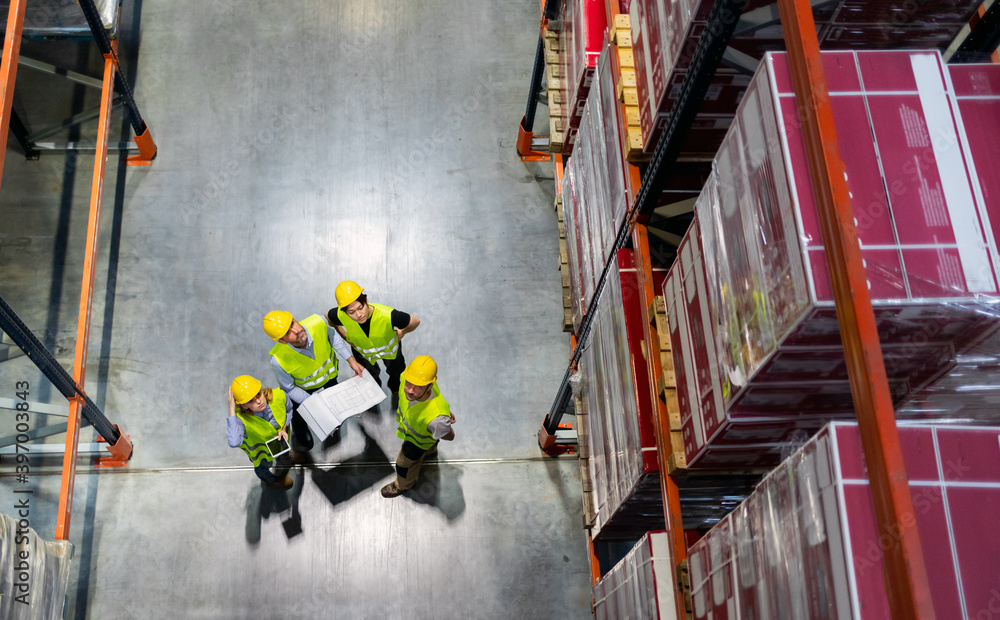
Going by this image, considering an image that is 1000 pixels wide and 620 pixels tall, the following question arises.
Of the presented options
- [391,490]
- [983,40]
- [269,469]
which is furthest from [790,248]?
[269,469]

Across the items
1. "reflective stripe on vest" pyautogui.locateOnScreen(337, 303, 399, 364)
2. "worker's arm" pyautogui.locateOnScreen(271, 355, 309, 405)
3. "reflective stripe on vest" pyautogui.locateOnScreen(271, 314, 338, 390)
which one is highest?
"reflective stripe on vest" pyautogui.locateOnScreen(337, 303, 399, 364)

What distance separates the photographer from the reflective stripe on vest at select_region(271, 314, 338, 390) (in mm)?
6496

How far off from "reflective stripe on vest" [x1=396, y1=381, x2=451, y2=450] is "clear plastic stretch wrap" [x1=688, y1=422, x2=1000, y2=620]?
329 cm

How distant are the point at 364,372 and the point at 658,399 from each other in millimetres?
3201

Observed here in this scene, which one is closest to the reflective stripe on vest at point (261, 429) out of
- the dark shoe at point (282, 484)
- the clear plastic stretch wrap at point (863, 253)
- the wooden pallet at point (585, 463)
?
the dark shoe at point (282, 484)

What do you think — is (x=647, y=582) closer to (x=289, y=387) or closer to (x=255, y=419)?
(x=255, y=419)

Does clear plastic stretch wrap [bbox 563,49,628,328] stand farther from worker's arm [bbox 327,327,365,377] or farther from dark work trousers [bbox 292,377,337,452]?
dark work trousers [bbox 292,377,337,452]

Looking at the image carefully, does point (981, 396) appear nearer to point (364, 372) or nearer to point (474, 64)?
point (364, 372)

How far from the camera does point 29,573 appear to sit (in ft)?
17.2

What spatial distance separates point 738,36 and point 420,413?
141 inches

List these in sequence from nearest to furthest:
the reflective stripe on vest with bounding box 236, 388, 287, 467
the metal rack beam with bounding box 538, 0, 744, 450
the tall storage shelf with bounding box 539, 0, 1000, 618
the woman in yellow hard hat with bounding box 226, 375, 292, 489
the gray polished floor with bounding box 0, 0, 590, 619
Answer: the tall storage shelf with bounding box 539, 0, 1000, 618, the metal rack beam with bounding box 538, 0, 744, 450, the woman in yellow hard hat with bounding box 226, 375, 292, 489, the reflective stripe on vest with bounding box 236, 388, 287, 467, the gray polished floor with bounding box 0, 0, 590, 619

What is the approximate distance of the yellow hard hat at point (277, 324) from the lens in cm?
615

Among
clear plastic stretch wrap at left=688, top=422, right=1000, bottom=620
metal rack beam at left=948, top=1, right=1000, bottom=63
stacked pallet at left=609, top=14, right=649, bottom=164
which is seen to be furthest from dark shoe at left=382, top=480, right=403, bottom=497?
metal rack beam at left=948, top=1, right=1000, bottom=63

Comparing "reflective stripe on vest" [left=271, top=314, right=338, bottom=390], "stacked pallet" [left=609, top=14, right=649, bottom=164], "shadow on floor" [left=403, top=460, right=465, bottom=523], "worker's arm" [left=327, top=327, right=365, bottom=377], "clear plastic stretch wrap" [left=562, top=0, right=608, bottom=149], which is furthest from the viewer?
"shadow on floor" [left=403, top=460, right=465, bottom=523]
